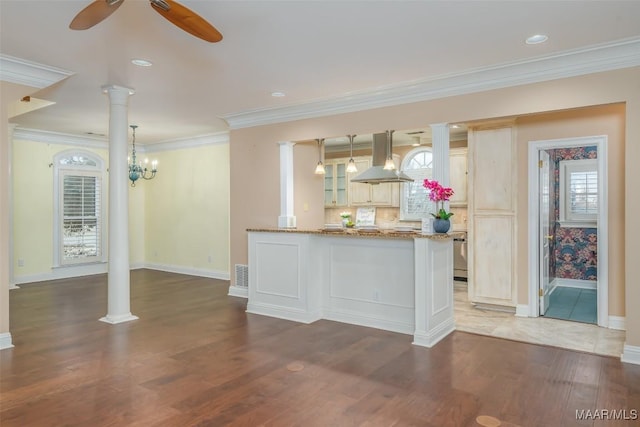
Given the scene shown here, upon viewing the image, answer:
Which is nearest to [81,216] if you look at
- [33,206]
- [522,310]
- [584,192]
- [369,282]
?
[33,206]

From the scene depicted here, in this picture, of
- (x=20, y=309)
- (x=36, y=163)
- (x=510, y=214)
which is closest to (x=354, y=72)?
(x=510, y=214)

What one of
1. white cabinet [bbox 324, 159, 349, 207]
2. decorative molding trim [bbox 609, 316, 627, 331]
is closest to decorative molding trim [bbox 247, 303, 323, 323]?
decorative molding trim [bbox 609, 316, 627, 331]

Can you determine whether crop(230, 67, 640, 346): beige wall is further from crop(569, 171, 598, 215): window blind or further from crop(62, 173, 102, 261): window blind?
crop(62, 173, 102, 261): window blind

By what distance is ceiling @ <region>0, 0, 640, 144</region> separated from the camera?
9.90ft

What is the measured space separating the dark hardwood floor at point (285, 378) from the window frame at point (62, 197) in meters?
3.31

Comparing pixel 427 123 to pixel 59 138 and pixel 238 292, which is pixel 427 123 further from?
pixel 59 138

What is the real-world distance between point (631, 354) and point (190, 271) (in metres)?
7.15

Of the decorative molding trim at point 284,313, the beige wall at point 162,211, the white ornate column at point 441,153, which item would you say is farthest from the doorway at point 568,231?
the beige wall at point 162,211

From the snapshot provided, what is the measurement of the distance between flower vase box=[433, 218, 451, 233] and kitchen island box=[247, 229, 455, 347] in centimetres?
11

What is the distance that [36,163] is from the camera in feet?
25.2

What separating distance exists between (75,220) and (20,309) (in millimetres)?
2901

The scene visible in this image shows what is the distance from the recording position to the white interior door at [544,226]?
517 centimetres

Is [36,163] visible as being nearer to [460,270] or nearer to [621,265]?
[460,270]

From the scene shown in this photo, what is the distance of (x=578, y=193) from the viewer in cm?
694
